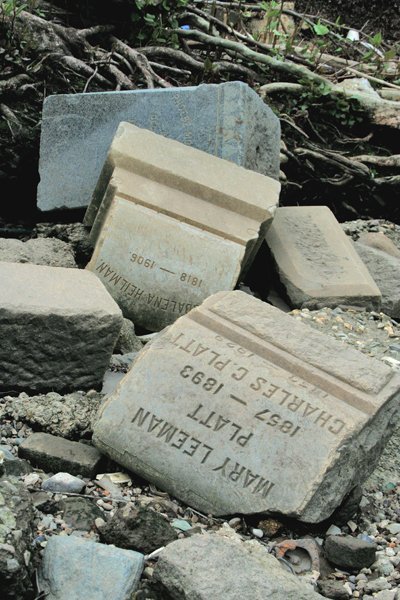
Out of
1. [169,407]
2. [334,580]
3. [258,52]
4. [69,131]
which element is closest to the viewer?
[334,580]

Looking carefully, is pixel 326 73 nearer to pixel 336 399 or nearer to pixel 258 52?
pixel 258 52

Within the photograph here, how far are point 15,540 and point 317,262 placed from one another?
133 inches

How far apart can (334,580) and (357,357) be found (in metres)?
0.92

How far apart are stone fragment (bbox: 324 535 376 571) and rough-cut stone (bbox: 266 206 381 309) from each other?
227 cm

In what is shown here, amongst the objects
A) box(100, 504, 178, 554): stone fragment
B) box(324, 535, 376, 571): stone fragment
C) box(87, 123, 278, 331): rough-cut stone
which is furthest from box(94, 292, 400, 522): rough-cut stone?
box(87, 123, 278, 331): rough-cut stone

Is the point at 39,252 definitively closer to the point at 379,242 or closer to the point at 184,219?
the point at 184,219

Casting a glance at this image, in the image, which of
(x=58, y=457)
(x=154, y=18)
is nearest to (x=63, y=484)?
(x=58, y=457)

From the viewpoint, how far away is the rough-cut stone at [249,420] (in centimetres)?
373

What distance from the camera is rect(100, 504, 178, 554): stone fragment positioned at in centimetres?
342

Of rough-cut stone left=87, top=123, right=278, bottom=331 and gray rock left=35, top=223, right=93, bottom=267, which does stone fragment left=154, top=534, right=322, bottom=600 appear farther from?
gray rock left=35, top=223, right=93, bottom=267

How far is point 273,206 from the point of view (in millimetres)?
5633

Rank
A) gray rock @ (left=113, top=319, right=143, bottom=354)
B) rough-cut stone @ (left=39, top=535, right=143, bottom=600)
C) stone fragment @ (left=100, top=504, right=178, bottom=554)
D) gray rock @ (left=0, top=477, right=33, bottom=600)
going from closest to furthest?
gray rock @ (left=0, top=477, right=33, bottom=600) → rough-cut stone @ (left=39, top=535, right=143, bottom=600) → stone fragment @ (left=100, top=504, right=178, bottom=554) → gray rock @ (left=113, top=319, right=143, bottom=354)

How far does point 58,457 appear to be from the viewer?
151 inches

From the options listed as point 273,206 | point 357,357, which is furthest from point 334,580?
point 273,206
